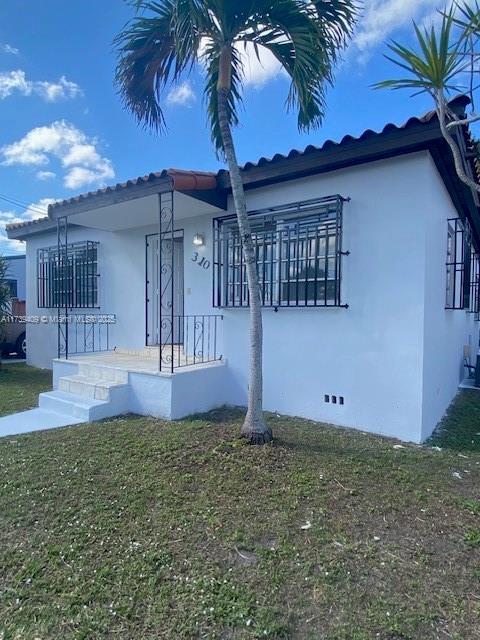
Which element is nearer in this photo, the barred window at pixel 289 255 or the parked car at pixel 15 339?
the barred window at pixel 289 255

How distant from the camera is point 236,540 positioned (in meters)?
2.64

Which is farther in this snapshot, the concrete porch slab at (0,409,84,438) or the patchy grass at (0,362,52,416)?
the patchy grass at (0,362,52,416)

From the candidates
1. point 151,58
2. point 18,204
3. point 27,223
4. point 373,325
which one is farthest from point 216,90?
point 18,204

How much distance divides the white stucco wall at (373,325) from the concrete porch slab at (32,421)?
5.51ft

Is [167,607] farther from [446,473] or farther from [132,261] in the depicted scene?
[132,261]

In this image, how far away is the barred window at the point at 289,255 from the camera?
5.41 metres

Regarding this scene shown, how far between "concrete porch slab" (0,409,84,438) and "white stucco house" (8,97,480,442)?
19 cm

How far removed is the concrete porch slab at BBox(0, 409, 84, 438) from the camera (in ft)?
16.8

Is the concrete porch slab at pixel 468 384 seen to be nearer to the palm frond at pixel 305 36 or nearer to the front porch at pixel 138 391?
the front porch at pixel 138 391

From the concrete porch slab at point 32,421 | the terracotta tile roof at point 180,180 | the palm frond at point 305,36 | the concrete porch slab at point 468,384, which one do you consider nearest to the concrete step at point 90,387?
the concrete porch slab at point 32,421

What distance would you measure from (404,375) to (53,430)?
4.59 m

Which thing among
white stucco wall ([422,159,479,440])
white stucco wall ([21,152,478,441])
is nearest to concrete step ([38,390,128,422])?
white stucco wall ([21,152,478,441])

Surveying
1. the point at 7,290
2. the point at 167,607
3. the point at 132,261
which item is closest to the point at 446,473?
the point at 167,607

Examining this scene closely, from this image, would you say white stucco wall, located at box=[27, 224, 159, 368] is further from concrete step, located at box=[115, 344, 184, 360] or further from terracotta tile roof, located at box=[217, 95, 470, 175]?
terracotta tile roof, located at box=[217, 95, 470, 175]
